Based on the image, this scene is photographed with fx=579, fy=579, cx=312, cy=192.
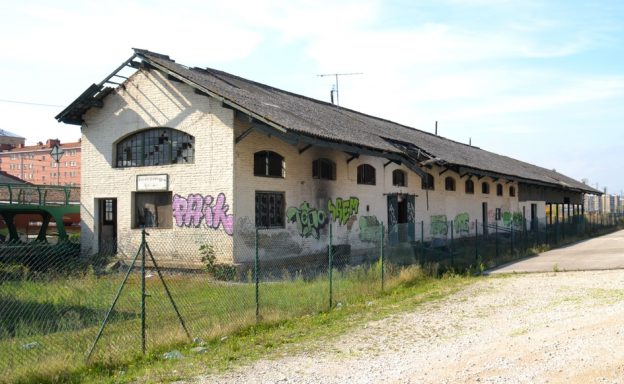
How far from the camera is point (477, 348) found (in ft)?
25.3

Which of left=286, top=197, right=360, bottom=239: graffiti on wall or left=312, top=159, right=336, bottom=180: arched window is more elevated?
left=312, top=159, right=336, bottom=180: arched window

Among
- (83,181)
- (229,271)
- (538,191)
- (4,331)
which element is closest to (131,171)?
(83,181)

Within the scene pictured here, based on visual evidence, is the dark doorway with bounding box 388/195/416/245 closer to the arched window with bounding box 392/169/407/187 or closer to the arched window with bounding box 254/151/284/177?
the arched window with bounding box 392/169/407/187

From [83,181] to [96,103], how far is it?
106 inches

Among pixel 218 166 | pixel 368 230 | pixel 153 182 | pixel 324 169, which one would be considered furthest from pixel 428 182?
pixel 153 182

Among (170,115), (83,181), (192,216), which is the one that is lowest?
(192,216)

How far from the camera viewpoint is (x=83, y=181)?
19.7 m

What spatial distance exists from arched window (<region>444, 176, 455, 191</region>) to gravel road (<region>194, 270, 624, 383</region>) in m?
→ 16.8

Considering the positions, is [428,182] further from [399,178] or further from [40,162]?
[40,162]

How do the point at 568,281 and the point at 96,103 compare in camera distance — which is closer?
the point at 568,281

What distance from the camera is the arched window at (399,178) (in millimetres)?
24016

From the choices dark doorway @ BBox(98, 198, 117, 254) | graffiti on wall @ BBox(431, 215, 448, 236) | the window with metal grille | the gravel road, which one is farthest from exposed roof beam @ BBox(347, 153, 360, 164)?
the gravel road

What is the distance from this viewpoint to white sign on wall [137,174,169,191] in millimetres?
18031

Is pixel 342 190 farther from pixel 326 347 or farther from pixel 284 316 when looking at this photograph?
pixel 326 347
